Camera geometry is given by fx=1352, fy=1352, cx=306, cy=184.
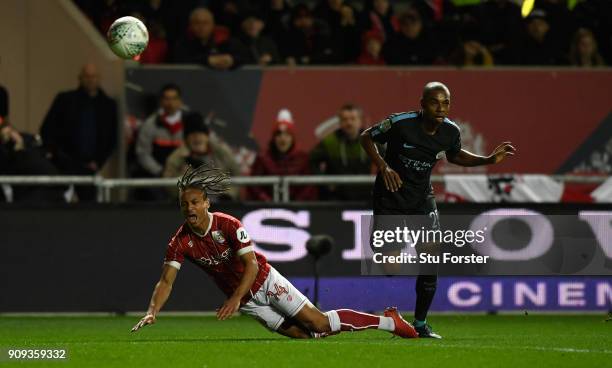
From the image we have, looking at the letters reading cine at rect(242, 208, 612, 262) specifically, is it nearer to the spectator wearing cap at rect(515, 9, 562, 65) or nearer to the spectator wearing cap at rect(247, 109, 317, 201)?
the spectator wearing cap at rect(247, 109, 317, 201)

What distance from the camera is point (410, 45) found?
17734mm

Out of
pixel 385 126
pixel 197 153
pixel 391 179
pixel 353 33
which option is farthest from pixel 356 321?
pixel 353 33

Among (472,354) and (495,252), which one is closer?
(472,354)

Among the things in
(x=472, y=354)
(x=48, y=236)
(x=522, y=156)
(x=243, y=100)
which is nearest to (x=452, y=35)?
(x=522, y=156)

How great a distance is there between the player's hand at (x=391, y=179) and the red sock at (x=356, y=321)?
1210 millimetres

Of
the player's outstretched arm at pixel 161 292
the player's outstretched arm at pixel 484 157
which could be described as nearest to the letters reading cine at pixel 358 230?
the player's outstretched arm at pixel 484 157

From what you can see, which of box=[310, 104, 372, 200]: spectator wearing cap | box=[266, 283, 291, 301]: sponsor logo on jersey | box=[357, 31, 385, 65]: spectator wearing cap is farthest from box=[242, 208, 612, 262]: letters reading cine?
box=[266, 283, 291, 301]: sponsor logo on jersey

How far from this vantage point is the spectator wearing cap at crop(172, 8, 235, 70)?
16.8m

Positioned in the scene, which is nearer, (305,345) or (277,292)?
(305,345)

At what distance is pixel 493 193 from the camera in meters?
15.8

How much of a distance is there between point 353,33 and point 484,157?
6.66m

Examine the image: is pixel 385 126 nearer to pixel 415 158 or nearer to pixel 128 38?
pixel 415 158

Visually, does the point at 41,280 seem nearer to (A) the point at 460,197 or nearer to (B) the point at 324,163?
(B) the point at 324,163

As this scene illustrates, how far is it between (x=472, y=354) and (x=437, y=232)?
2380 mm
